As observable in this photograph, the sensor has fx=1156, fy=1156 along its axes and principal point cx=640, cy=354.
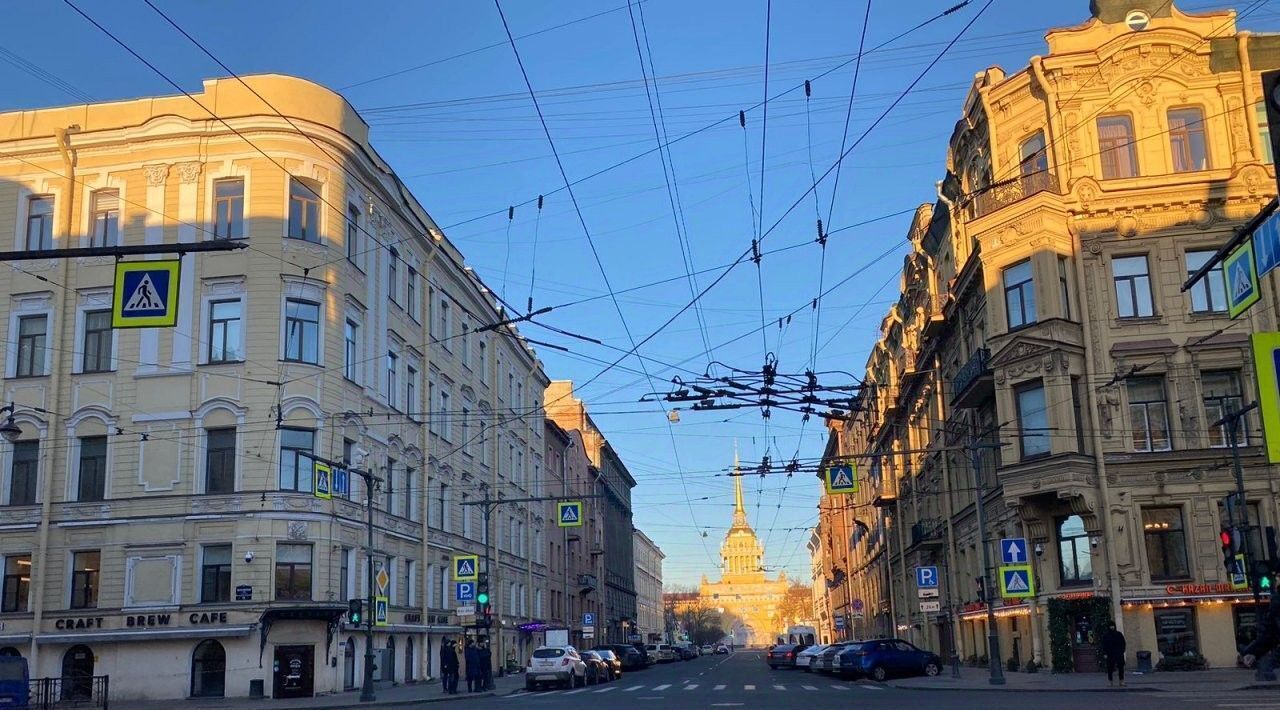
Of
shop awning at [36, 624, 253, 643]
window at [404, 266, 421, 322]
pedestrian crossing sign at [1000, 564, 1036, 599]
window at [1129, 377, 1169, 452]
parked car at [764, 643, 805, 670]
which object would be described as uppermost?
window at [404, 266, 421, 322]

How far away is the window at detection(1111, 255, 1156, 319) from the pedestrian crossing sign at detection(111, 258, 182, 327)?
1148 inches

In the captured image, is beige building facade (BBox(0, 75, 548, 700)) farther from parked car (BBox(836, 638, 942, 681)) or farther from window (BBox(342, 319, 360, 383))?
parked car (BBox(836, 638, 942, 681))

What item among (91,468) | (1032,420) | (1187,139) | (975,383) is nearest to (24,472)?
(91,468)

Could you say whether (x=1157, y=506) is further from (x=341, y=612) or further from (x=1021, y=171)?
(x=341, y=612)

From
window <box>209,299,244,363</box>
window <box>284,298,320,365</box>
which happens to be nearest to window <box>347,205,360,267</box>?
window <box>284,298,320,365</box>

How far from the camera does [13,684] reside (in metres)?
24.7

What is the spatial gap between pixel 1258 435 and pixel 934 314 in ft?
48.0

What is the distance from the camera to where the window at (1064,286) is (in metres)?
35.3

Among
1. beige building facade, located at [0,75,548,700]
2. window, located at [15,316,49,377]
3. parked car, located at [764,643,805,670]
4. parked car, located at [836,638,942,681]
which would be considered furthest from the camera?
parked car, located at [764,643,805,670]

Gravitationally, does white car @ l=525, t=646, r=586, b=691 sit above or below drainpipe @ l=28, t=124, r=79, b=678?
below

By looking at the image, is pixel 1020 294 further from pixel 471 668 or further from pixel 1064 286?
pixel 471 668

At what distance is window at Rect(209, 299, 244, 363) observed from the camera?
36438 mm

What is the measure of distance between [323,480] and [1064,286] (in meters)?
22.9

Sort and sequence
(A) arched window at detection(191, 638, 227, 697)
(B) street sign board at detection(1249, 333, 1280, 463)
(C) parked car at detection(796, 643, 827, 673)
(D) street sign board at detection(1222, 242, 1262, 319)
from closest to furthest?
(B) street sign board at detection(1249, 333, 1280, 463) → (D) street sign board at detection(1222, 242, 1262, 319) → (A) arched window at detection(191, 638, 227, 697) → (C) parked car at detection(796, 643, 827, 673)
